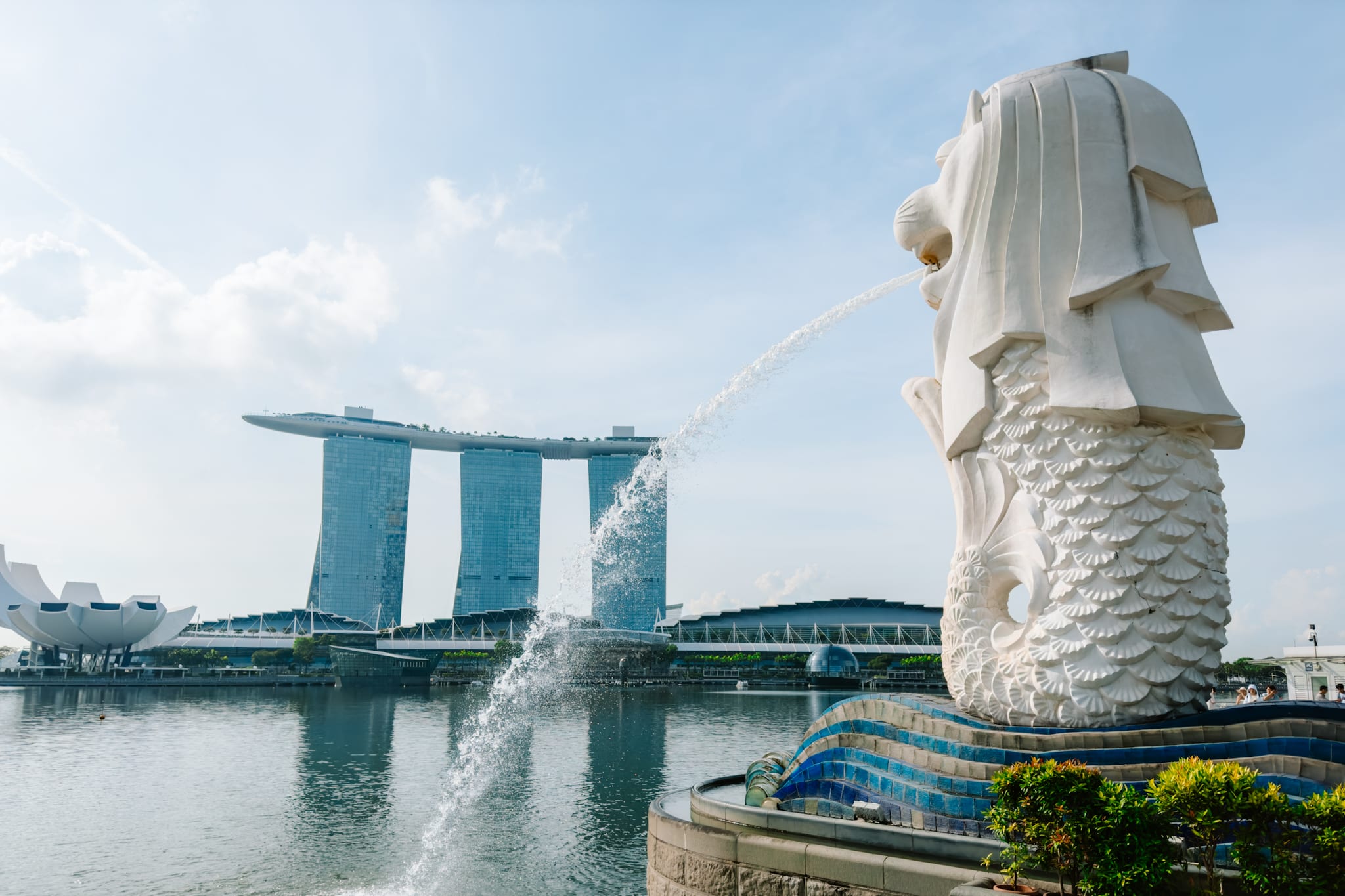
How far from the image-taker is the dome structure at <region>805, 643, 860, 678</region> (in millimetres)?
73125

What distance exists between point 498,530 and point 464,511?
6.23 m

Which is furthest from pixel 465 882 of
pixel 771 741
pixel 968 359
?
pixel 771 741

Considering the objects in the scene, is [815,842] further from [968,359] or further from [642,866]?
[642,866]

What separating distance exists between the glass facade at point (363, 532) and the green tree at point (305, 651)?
42201 millimetres

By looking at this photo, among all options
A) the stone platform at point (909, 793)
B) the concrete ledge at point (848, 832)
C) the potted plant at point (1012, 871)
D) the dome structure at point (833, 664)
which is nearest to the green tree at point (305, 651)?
the dome structure at point (833, 664)

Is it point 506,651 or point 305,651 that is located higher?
point 506,651

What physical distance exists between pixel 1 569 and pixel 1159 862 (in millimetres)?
105225

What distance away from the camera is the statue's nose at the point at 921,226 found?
12617mm

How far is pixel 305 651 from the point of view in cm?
8738

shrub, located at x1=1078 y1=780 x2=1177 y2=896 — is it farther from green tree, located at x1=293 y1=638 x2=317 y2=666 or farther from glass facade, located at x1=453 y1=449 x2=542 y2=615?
glass facade, located at x1=453 y1=449 x2=542 y2=615

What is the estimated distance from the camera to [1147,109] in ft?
36.0

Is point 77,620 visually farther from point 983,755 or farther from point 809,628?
point 983,755

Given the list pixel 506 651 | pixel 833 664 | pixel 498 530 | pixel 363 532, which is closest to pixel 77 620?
pixel 506 651

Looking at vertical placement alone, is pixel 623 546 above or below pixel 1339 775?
above
